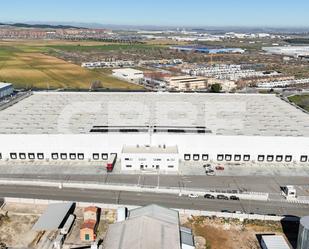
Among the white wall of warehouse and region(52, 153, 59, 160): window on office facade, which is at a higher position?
the white wall of warehouse

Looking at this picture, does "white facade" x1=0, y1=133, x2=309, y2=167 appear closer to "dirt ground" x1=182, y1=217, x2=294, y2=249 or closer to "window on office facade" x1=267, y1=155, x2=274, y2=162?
"window on office facade" x1=267, y1=155, x2=274, y2=162

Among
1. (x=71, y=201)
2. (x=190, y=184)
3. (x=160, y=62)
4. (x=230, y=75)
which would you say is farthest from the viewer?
(x=160, y=62)

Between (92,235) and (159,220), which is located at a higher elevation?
(159,220)

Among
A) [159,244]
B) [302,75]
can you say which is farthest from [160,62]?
[159,244]

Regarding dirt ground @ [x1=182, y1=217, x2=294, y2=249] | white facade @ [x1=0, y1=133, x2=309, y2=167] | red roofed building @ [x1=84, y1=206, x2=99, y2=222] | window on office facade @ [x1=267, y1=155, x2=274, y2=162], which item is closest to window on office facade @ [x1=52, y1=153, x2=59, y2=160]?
white facade @ [x1=0, y1=133, x2=309, y2=167]

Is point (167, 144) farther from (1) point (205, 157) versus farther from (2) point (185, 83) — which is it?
(2) point (185, 83)

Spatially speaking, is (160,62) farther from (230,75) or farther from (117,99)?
(117,99)

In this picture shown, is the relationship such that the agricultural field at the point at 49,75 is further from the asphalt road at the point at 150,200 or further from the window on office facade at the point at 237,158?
the asphalt road at the point at 150,200

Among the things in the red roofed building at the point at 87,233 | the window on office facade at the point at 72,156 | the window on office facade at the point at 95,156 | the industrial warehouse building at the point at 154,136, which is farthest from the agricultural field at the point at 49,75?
the red roofed building at the point at 87,233
